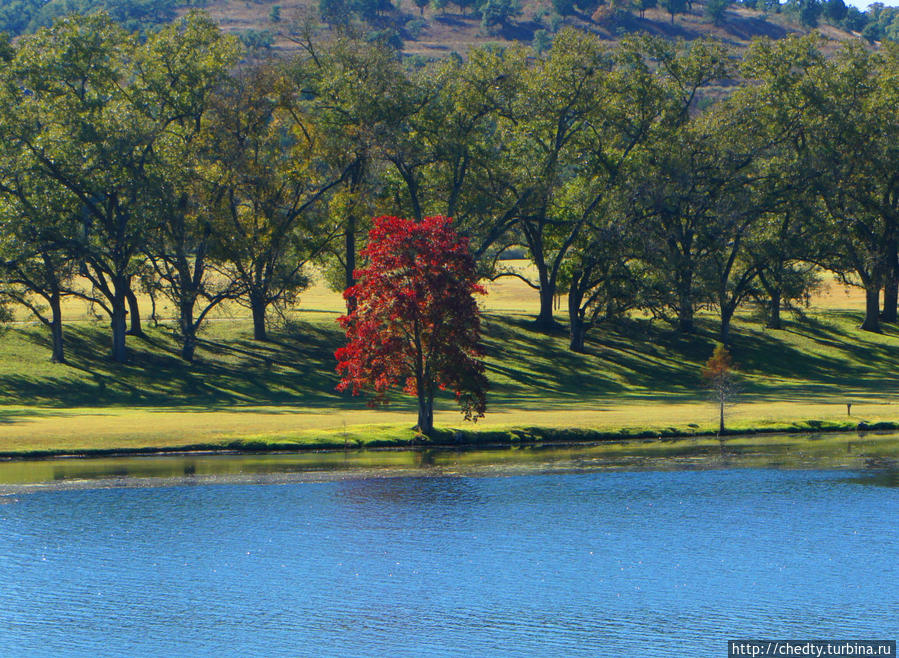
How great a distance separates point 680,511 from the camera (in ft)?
138

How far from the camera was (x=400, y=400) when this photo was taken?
73.5 meters

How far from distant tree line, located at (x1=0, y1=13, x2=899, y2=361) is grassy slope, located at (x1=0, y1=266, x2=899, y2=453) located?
2.77m

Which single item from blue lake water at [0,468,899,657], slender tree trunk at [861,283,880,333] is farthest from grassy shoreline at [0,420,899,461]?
slender tree trunk at [861,283,880,333]

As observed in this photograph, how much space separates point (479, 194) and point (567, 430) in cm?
3081

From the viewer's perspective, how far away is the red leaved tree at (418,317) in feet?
178

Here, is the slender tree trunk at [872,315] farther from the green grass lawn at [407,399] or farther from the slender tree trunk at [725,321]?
the slender tree trunk at [725,321]

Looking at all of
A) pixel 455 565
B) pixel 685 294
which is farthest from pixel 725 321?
pixel 455 565

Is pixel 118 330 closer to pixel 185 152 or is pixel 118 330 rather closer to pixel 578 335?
pixel 185 152

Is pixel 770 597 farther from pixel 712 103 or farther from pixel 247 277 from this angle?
pixel 712 103

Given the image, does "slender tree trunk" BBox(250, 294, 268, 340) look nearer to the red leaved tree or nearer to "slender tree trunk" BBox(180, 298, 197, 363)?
"slender tree trunk" BBox(180, 298, 197, 363)

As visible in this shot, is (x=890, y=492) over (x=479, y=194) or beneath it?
beneath

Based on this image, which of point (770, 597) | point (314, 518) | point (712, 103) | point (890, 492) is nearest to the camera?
point (770, 597)

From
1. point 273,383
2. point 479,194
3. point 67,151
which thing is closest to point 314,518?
point 273,383

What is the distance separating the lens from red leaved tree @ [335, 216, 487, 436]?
5434 centimetres
